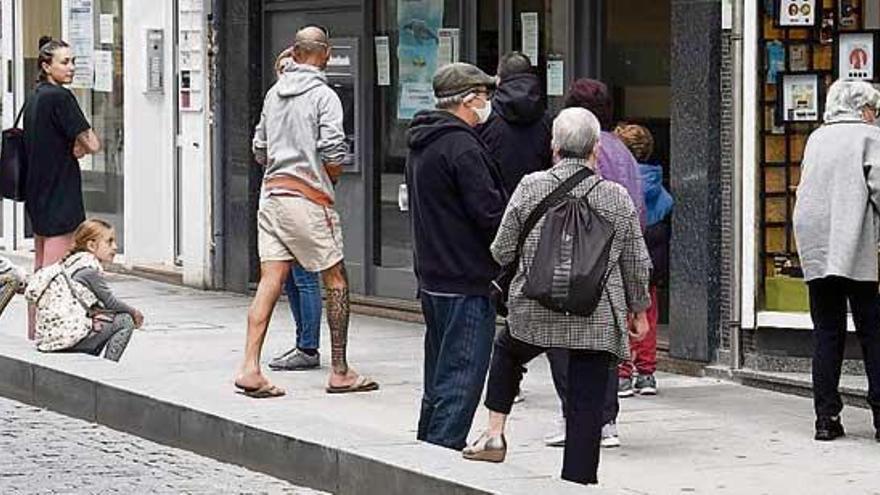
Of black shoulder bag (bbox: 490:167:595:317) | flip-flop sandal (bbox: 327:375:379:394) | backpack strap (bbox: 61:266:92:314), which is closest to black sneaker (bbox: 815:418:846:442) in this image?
A: black shoulder bag (bbox: 490:167:595:317)

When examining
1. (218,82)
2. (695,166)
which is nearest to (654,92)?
(695,166)

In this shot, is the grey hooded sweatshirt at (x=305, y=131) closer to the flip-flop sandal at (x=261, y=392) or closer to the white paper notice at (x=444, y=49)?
the flip-flop sandal at (x=261, y=392)

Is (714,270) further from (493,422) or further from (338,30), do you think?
(338,30)

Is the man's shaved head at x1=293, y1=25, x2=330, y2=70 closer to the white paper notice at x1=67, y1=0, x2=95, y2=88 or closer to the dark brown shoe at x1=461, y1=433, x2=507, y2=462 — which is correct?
the dark brown shoe at x1=461, y1=433, x2=507, y2=462

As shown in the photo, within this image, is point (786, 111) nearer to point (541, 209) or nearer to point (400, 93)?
point (541, 209)

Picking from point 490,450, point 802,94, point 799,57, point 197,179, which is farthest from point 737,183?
point 197,179

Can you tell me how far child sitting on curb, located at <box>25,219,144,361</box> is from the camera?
11.4m

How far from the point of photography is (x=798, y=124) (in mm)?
11602

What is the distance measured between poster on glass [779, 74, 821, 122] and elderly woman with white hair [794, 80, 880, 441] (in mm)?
1537

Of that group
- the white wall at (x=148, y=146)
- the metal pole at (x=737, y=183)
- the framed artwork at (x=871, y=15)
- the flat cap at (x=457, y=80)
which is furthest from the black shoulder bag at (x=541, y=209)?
the white wall at (x=148, y=146)

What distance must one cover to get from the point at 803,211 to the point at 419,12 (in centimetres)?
553

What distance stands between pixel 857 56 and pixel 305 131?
2.99 metres

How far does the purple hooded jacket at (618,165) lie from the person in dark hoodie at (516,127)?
38cm

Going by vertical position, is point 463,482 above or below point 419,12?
below
